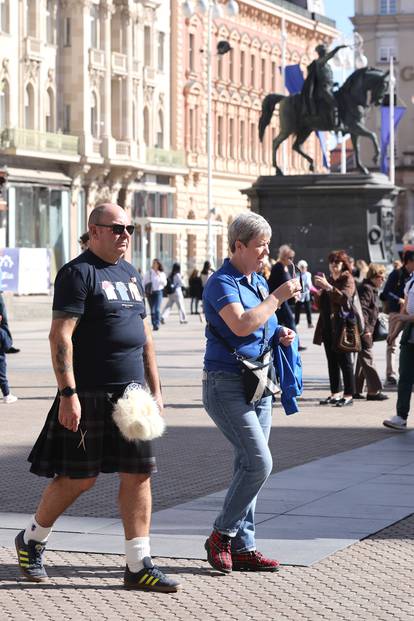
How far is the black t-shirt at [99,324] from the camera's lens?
334 inches

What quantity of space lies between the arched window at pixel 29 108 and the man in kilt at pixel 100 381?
58.6m

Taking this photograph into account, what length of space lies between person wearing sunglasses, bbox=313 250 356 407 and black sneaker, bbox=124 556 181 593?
34.9 feet

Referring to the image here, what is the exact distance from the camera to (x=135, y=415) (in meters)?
8.47

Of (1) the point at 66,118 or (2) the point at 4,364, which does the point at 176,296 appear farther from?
(2) the point at 4,364

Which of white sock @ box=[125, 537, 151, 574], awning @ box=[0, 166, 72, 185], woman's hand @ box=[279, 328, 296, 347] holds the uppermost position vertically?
awning @ box=[0, 166, 72, 185]

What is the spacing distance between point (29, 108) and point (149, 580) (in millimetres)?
A: 59365

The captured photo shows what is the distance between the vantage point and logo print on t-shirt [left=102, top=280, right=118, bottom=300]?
855 cm

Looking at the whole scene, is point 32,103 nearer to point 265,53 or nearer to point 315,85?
point 315,85

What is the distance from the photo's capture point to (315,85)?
151ft

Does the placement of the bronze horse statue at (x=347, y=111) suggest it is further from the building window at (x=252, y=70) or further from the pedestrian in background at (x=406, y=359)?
the building window at (x=252, y=70)

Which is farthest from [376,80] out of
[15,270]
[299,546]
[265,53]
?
[265,53]

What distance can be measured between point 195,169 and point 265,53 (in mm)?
13411

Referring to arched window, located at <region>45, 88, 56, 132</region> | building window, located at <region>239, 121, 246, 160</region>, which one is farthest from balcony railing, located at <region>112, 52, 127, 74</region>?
building window, located at <region>239, 121, 246, 160</region>

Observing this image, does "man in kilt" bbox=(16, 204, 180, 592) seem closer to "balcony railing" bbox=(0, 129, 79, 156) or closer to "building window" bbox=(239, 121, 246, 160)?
"balcony railing" bbox=(0, 129, 79, 156)
